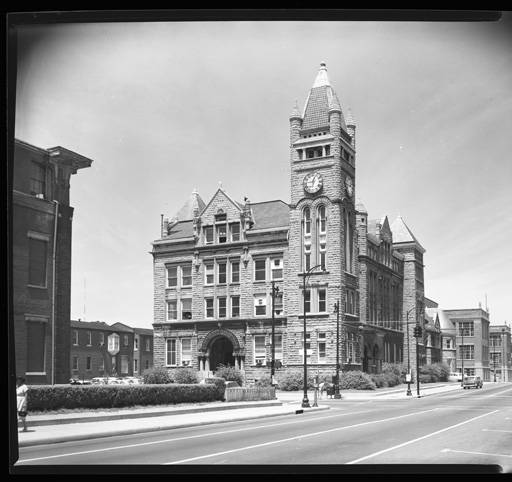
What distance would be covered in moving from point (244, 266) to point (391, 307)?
31.8 metres

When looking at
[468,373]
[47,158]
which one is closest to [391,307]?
[468,373]

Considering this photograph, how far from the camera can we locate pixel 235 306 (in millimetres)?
54906

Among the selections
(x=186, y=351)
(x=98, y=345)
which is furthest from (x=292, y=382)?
(x=98, y=345)

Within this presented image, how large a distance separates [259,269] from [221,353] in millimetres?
14000

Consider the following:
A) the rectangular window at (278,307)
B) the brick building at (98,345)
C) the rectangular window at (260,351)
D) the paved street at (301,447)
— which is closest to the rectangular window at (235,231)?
the rectangular window at (278,307)

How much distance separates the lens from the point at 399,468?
1237cm

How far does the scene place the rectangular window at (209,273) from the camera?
43250 mm

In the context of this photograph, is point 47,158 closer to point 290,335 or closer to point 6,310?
point 6,310

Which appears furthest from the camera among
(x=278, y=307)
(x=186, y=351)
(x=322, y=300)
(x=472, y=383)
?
(x=472, y=383)

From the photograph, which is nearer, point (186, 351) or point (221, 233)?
point (221, 233)

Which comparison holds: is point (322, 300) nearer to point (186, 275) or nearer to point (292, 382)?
point (292, 382)

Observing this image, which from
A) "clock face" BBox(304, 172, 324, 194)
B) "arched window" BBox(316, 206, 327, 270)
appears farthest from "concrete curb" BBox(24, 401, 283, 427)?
"arched window" BBox(316, 206, 327, 270)

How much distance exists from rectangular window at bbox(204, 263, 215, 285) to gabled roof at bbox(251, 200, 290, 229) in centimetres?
425

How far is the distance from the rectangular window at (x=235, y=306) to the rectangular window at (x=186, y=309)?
4488 millimetres
